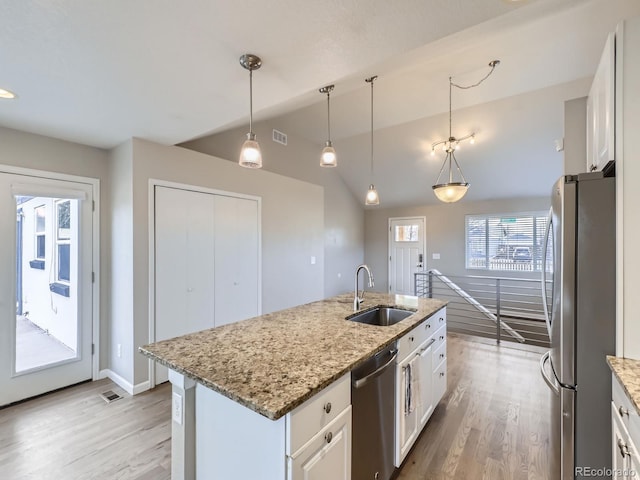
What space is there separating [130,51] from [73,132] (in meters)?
1.64

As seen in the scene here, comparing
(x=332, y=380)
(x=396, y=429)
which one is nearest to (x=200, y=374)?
(x=332, y=380)

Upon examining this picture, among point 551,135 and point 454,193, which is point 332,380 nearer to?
point 454,193

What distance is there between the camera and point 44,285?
2912mm

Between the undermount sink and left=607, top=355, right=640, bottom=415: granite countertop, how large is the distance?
1.16 metres

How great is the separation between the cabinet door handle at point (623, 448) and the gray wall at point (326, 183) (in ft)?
13.1

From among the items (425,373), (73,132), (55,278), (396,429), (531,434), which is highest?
(73,132)

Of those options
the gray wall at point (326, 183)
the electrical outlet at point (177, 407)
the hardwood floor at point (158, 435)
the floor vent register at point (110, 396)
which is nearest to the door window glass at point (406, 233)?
the gray wall at point (326, 183)

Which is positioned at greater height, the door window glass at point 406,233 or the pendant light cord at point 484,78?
the pendant light cord at point 484,78

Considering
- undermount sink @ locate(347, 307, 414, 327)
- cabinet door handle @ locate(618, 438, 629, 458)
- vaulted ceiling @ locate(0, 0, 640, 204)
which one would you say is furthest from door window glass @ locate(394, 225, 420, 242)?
cabinet door handle @ locate(618, 438, 629, 458)

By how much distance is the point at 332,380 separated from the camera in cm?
117

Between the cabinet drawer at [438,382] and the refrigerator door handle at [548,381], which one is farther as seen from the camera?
the cabinet drawer at [438,382]

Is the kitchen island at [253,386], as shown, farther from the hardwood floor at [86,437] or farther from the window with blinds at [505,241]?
the window with blinds at [505,241]

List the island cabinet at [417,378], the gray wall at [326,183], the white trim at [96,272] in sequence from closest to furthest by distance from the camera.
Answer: the island cabinet at [417,378]
the white trim at [96,272]
the gray wall at [326,183]

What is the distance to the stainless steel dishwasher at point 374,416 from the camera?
4.50ft
